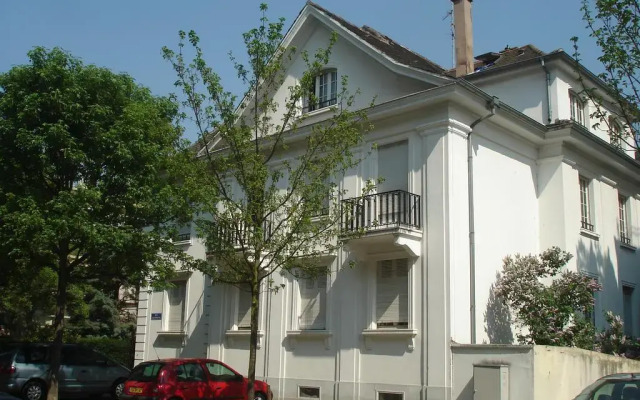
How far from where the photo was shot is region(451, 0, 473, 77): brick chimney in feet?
73.4

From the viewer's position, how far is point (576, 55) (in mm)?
17266

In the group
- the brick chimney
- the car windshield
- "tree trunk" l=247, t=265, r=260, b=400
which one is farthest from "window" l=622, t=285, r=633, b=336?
the car windshield

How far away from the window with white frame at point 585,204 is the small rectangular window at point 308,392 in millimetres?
9378

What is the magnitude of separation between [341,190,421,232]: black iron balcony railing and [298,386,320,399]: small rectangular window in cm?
454

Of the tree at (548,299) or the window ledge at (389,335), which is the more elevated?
the tree at (548,299)

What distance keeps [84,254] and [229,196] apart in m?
5.08

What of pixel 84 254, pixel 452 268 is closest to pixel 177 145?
pixel 84 254

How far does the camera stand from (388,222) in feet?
56.1

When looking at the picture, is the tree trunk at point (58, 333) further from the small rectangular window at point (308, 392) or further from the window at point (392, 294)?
the window at point (392, 294)

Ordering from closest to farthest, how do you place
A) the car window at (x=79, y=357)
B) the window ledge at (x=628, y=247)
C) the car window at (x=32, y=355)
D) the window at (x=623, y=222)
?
1. the car window at (x=32, y=355)
2. the car window at (x=79, y=357)
3. the window ledge at (x=628, y=247)
4. the window at (x=623, y=222)

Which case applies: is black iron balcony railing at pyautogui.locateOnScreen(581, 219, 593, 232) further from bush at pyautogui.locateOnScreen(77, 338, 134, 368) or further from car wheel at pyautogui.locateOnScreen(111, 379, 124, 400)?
bush at pyautogui.locateOnScreen(77, 338, 134, 368)

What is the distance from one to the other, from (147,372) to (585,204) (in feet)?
45.3

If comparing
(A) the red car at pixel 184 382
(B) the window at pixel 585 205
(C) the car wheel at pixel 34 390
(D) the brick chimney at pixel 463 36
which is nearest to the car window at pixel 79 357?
(C) the car wheel at pixel 34 390

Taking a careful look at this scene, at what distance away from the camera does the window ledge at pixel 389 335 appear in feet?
54.1
